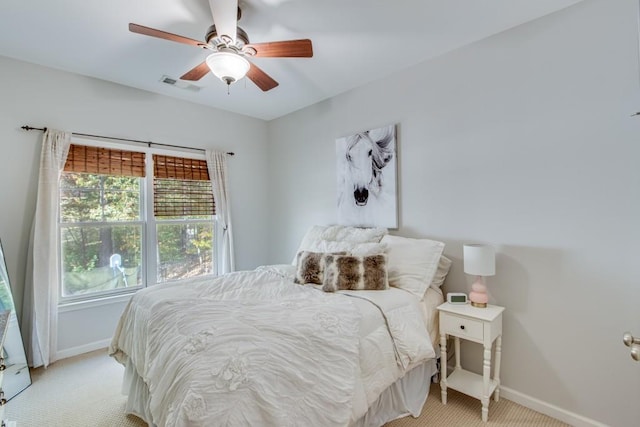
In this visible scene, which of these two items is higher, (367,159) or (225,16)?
(225,16)

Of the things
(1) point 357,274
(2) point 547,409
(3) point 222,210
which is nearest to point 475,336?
(2) point 547,409

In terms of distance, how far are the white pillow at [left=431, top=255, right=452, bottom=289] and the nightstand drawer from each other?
0.36m

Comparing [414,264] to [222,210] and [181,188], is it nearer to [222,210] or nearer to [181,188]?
[222,210]

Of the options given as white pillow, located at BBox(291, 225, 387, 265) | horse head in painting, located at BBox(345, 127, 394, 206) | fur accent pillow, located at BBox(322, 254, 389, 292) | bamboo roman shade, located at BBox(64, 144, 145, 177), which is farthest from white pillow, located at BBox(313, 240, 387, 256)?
bamboo roman shade, located at BBox(64, 144, 145, 177)

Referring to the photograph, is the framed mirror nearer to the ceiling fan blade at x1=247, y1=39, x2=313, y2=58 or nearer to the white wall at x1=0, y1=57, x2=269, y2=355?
the white wall at x1=0, y1=57, x2=269, y2=355

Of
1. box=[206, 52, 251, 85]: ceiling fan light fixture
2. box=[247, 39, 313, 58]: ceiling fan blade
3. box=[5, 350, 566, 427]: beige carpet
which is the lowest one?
box=[5, 350, 566, 427]: beige carpet

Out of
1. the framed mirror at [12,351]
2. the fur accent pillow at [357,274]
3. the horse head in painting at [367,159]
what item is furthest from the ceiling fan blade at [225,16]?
the framed mirror at [12,351]

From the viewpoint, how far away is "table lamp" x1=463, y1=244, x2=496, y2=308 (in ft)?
6.76

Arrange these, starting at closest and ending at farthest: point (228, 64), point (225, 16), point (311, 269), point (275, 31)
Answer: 1. point (225, 16)
2. point (228, 64)
3. point (275, 31)
4. point (311, 269)

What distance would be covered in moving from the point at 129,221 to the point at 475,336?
3480 mm

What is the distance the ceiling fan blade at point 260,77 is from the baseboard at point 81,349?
3016mm

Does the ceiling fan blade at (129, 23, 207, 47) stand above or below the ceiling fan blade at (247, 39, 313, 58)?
above

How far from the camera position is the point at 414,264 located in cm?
235

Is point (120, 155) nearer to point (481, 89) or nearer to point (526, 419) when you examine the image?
point (481, 89)
